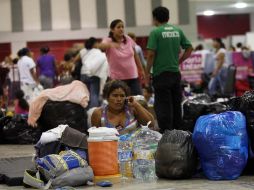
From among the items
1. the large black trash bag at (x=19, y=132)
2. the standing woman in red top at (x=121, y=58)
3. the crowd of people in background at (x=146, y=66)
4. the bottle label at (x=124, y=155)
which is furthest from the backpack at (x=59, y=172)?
the large black trash bag at (x=19, y=132)

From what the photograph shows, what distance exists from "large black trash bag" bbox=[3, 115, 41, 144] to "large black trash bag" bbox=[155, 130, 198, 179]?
12.0 feet

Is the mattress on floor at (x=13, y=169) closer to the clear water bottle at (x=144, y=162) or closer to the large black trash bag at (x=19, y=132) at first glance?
the clear water bottle at (x=144, y=162)

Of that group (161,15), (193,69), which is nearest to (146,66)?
(161,15)

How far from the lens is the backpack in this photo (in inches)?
182

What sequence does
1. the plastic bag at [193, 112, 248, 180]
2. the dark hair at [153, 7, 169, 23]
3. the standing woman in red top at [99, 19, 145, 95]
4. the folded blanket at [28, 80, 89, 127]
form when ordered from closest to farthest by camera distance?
the plastic bag at [193, 112, 248, 180] → the dark hair at [153, 7, 169, 23] → the standing woman in red top at [99, 19, 145, 95] → the folded blanket at [28, 80, 89, 127]

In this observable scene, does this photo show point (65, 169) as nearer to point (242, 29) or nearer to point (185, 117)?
point (185, 117)

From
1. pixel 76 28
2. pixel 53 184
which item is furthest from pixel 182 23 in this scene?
pixel 53 184

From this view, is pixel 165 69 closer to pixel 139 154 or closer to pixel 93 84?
pixel 139 154

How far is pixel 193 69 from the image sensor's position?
52.1 feet

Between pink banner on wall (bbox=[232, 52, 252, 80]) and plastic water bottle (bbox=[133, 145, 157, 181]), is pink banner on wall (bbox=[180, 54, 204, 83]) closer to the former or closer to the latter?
pink banner on wall (bbox=[232, 52, 252, 80])

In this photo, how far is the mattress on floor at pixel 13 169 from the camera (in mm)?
4891

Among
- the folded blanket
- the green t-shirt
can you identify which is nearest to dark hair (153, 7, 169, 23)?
A: the green t-shirt

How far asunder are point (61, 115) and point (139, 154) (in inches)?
127

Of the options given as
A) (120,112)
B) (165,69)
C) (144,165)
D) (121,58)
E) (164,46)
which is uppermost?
(164,46)
